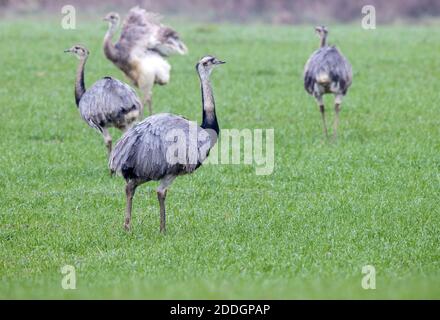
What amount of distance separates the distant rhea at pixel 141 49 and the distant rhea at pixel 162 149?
23.9ft

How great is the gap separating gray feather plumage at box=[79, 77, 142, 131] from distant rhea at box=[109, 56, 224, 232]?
3.16 meters

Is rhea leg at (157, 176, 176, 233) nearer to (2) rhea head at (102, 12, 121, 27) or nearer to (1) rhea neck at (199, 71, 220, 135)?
(1) rhea neck at (199, 71, 220, 135)

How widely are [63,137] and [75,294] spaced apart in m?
9.18

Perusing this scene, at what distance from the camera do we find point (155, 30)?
18.1 meters

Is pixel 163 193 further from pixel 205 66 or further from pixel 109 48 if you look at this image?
pixel 109 48

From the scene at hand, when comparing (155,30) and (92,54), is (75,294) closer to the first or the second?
(155,30)

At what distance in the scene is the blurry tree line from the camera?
4150 centimetres

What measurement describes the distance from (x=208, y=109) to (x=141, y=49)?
24.2 feet

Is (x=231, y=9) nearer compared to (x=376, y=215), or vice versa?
(x=376, y=215)

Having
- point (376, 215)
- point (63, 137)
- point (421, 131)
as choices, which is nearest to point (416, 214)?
point (376, 215)

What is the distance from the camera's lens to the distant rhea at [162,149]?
10188 millimetres

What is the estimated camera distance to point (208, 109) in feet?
35.1

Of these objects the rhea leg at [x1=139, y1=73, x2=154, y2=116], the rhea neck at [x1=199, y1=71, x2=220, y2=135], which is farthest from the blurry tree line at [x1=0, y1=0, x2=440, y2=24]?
the rhea neck at [x1=199, y1=71, x2=220, y2=135]

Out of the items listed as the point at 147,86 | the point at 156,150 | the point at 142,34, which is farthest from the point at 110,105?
the point at 142,34
